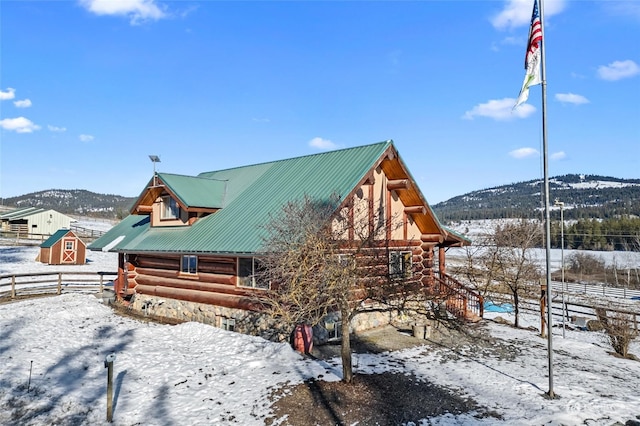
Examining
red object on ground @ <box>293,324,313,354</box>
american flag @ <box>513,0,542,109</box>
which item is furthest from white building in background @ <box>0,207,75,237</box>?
american flag @ <box>513,0,542,109</box>

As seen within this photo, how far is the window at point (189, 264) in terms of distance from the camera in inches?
756

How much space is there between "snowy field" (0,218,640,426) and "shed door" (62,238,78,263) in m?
24.9

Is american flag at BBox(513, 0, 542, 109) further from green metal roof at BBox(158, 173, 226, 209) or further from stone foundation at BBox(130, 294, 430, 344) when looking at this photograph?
green metal roof at BBox(158, 173, 226, 209)

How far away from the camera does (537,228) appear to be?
89.2 feet

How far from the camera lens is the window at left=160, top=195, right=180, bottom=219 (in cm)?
2127

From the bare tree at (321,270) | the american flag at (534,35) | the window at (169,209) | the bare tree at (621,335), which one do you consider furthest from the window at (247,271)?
the bare tree at (621,335)

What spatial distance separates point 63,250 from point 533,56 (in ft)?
139

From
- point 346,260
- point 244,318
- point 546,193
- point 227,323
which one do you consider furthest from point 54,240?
point 546,193

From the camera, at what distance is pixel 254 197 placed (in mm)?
19562

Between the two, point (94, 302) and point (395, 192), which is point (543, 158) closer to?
point (395, 192)

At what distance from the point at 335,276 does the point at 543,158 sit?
237 inches

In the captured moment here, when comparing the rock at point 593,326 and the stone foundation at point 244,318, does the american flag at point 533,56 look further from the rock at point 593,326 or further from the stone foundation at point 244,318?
the rock at point 593,326

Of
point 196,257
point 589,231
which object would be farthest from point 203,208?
point 589,231

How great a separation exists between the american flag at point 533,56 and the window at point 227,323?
1270 centimetres
